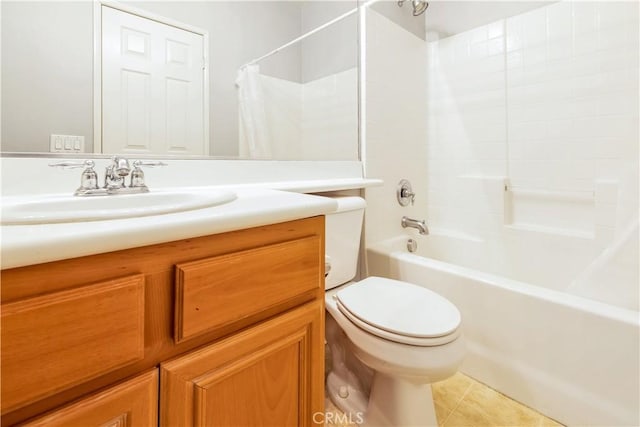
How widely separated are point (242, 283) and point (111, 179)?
50cm

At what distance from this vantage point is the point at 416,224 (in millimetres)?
1649

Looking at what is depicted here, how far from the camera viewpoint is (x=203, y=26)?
1115mm

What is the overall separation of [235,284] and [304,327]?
0.21 meters

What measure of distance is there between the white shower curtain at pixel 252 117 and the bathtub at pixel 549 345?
86cm

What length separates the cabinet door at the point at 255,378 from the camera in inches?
19.4

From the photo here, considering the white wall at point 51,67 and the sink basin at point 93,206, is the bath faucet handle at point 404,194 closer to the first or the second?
the white wall at point 51,67

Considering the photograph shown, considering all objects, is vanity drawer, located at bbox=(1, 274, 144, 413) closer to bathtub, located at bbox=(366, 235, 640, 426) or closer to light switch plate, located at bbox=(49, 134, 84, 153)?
light switch plate, located at bbox=(49, 134, 84, 153)

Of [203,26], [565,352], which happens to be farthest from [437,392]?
[203,26]

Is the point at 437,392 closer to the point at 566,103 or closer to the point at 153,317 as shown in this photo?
the point at 153,317

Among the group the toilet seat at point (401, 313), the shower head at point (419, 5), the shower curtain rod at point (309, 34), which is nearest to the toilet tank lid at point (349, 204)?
the toilet seat at point (401, 313)

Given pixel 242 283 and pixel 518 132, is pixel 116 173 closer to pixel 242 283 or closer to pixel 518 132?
pixel 242 283

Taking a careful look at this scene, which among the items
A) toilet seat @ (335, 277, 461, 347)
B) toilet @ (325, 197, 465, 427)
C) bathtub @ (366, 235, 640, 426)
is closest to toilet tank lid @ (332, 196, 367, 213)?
toilet @ (325, 197, 465, 427)

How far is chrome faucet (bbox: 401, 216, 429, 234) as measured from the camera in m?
1.59

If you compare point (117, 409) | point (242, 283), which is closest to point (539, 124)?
point (242, 283)
